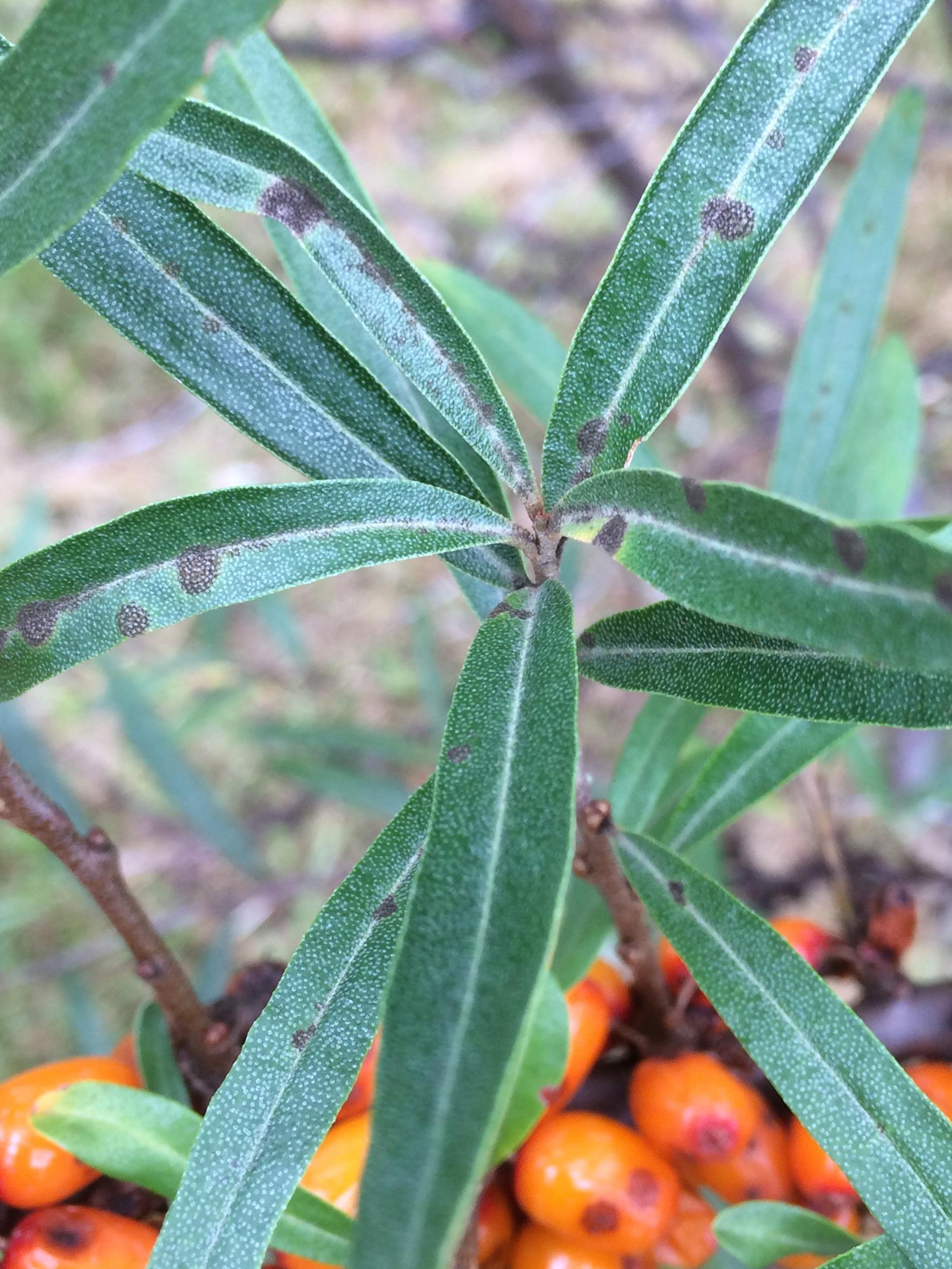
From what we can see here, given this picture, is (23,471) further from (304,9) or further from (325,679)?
(304,9)

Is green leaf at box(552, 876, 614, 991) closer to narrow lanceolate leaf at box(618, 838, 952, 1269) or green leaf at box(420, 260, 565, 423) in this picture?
narrow lanceolate leaf at box(618, 838, 952, 1269)

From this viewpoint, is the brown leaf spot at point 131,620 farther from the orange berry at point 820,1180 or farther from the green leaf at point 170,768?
the green leaf at point 170,768

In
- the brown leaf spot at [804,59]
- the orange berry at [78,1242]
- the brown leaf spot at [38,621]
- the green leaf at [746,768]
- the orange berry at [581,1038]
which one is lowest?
the orange berry at [78,1242]

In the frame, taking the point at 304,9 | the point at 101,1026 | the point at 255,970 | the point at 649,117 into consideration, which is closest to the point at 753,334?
the point at 649,117

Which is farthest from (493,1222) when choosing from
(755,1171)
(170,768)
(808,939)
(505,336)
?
(170,768)

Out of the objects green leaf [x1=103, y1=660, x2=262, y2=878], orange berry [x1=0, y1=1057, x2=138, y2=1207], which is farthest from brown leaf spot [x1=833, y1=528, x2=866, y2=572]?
green leaf [x1=103, y1=660, x2=262, y2=878]

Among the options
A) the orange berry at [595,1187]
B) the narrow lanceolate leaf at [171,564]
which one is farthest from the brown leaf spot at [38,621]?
the orange berry at [595,1187]

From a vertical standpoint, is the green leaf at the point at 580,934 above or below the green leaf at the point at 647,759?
below

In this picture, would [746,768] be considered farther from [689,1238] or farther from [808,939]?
[689,1238]
